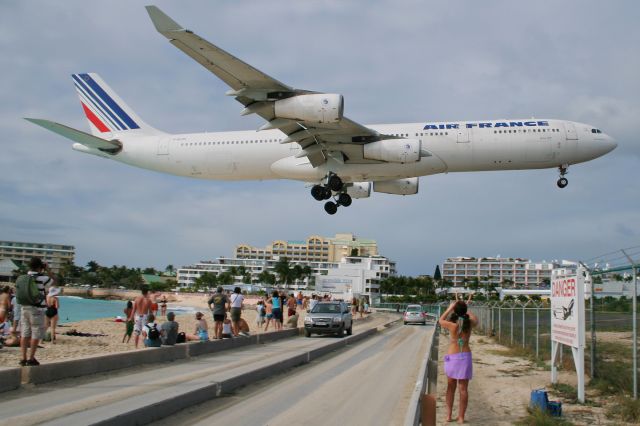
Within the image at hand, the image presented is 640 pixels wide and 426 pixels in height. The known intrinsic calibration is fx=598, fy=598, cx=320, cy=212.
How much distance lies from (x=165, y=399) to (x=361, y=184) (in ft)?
80.3

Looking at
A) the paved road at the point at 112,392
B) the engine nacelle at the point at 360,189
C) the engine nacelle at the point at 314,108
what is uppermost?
the engine nacelle at the point at 314,108

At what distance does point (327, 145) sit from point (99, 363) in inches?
653

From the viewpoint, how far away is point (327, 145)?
26.5 m

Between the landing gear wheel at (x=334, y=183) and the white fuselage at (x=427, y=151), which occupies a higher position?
the white fuselage at (x=427, y=151)

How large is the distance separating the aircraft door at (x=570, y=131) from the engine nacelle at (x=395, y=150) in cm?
724

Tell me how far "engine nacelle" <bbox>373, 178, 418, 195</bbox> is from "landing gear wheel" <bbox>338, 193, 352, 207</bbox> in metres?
1.75

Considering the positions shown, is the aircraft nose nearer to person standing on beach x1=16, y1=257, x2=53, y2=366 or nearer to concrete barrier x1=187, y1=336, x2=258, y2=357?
concrete barrier x1=187, y1=336, x2=258, y2=357

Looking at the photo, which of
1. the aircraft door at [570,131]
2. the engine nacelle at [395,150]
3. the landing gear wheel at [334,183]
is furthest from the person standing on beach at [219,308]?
the aircraft door at [570,131]

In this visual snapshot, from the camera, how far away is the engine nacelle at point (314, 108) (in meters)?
21.9

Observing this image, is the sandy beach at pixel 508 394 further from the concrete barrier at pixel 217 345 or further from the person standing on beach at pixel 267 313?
the person standing on beach at pixel 267 313

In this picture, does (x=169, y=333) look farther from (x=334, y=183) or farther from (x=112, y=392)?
(x=334, y=183)

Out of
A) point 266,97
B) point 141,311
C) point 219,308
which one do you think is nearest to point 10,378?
point 141,311

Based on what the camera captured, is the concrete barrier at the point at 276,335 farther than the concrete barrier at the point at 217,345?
Yes

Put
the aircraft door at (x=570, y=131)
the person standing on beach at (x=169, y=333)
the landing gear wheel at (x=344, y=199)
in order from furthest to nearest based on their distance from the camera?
the landing gear wheel at (x=344, y=199) → the aircraft door at (x=570, y=131) → the person standing on beach at (x=169, y=333)
